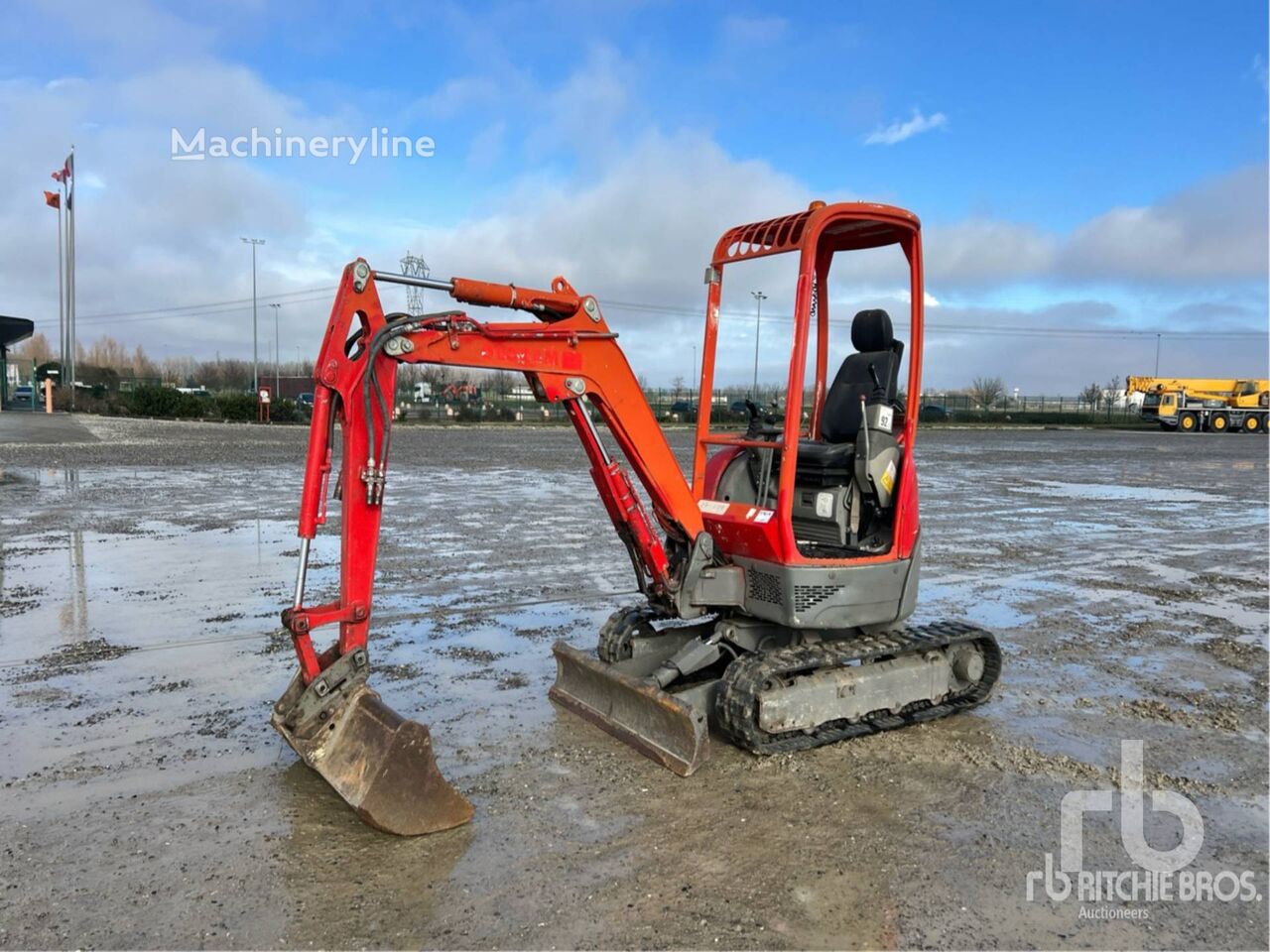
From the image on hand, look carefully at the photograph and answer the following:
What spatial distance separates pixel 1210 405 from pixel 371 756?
63839 millimetres

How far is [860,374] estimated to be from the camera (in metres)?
6.00

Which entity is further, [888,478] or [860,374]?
[860,374]

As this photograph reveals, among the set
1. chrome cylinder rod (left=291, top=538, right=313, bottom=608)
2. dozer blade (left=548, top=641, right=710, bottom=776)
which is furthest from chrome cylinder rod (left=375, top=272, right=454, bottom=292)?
dozer blade (left=548, top=641, right=710, bottom=776)

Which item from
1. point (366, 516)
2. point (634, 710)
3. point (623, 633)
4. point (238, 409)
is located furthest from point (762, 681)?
point (238, 409)

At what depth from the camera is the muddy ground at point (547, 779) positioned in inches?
142

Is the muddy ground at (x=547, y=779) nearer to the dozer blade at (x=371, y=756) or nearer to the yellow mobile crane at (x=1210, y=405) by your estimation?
the dozer blade at (x=371, y=756)

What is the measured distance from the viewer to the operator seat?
572cm

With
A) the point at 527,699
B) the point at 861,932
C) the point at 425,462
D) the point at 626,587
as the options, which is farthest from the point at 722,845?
the point at 425,462

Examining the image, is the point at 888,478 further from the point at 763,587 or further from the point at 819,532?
the point at 763,587

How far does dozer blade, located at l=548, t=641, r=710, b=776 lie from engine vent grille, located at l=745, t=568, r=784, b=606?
78 cm

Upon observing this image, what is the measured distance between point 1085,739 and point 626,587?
4632 mm

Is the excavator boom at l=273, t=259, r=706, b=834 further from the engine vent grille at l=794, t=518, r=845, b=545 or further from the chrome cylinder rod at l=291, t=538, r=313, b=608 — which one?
the engine vent grille at l=794, t=518, r=845, b=545

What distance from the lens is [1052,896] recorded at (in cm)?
385

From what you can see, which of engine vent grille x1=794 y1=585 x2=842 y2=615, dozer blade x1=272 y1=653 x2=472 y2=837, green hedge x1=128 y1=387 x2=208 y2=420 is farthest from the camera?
green hedge x1=128 y1=387 x2=208 y2=420
